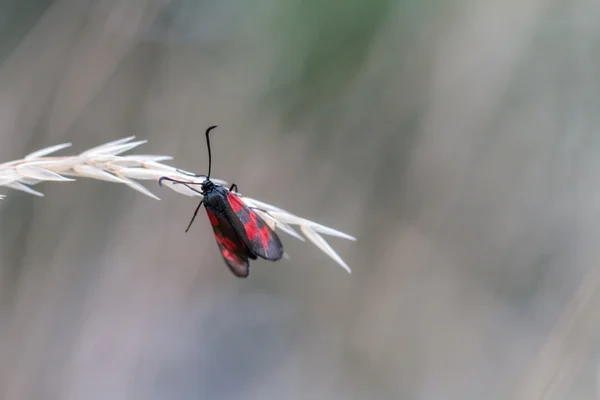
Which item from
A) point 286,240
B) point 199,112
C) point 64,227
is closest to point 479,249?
point 286,240

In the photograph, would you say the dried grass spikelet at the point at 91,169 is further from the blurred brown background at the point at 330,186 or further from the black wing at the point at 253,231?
the blurred brown background at the point at 330,186

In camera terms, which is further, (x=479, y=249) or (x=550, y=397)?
(x=479, y=249)

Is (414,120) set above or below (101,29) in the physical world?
above

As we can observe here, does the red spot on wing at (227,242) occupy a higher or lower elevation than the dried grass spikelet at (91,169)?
lower

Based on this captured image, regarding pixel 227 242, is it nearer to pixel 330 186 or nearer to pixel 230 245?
pixel 230 245

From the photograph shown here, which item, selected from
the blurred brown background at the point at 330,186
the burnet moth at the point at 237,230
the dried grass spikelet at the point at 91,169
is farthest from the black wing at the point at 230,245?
the blurred brown background at the point at 330,186

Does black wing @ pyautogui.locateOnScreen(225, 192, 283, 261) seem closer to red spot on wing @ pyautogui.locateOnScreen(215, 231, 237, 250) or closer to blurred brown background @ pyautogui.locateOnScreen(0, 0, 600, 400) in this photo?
red spot on wing @ pyautogui.locateOnScreen(215, 231, 237, 250)

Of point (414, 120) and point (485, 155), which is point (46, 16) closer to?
point (414, 120)
